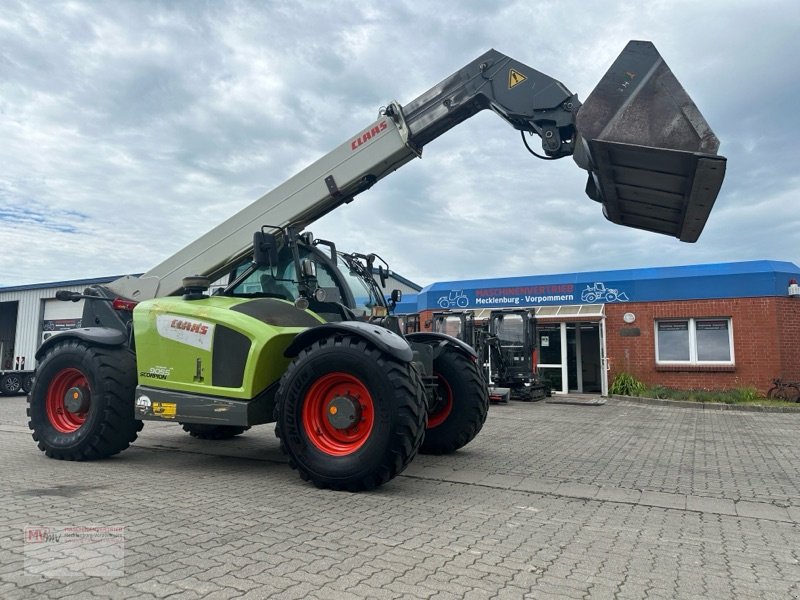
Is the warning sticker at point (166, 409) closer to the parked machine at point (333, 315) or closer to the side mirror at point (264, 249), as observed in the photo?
the parked machine at point (333, 315)

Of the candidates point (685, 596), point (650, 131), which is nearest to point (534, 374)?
point (650, 131)

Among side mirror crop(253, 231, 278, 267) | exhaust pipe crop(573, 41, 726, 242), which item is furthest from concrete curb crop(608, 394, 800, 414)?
side mirror crop(253, 231, 278, 267)

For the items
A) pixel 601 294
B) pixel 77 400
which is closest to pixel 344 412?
pixel 77 400

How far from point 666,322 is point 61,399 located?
17217mm

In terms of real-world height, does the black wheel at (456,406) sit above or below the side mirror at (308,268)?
below

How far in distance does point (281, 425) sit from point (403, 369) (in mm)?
1257

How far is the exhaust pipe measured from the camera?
4.80 meters

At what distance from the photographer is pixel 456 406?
6.91 meters

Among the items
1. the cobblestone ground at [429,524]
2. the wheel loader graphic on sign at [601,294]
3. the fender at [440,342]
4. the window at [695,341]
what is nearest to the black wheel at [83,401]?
the cobblestone ground at [429,524]

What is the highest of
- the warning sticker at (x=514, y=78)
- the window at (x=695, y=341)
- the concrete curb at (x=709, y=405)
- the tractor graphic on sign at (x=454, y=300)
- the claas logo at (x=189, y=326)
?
the warning sticker at (x=514, y=78)

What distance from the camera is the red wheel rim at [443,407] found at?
6.98 m

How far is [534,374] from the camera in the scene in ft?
57.1

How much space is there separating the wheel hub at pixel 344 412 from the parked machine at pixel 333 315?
13 mm

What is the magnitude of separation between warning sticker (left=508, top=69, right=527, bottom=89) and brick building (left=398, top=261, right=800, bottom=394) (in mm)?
13996
